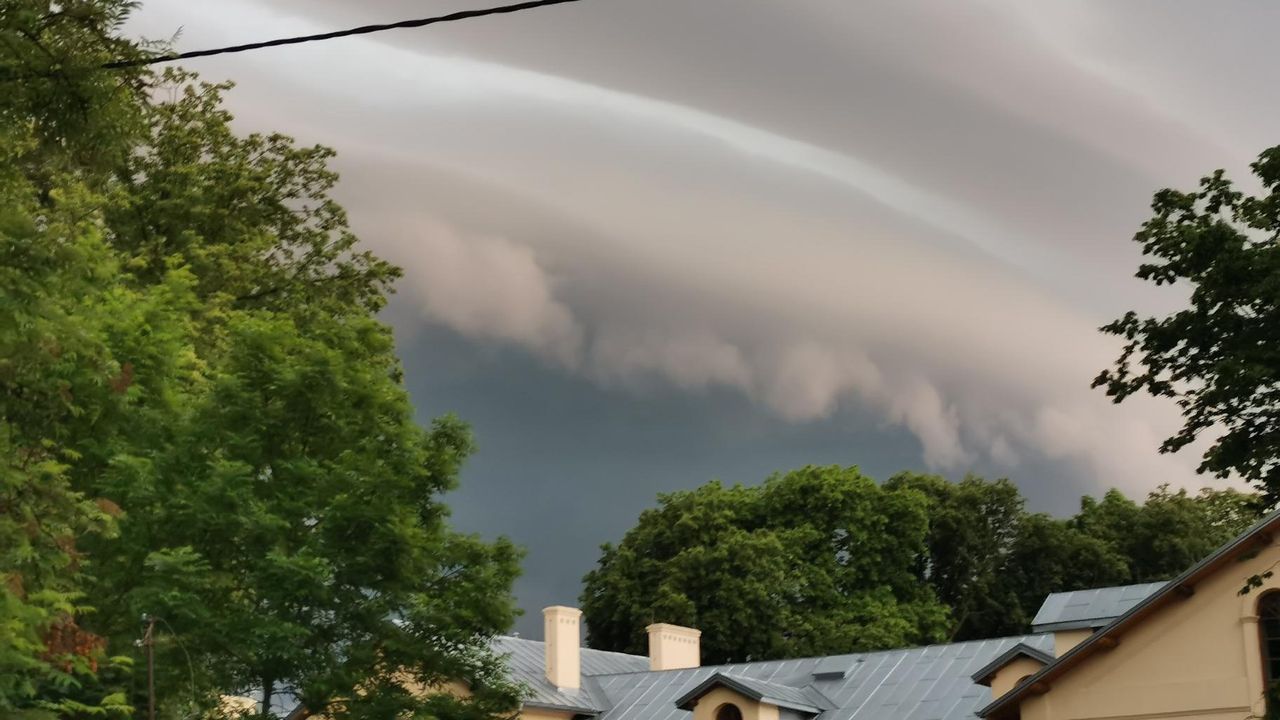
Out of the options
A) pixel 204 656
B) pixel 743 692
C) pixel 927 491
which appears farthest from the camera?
pixel 927 491

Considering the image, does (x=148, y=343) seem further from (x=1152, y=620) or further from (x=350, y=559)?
(x=1152, y=620)

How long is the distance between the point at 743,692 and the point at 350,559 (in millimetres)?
13283

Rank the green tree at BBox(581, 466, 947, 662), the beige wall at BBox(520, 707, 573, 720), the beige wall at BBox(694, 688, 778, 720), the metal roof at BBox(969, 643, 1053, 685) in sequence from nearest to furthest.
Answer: the metal roof at BBox(969, 643, 1053, 685)
the beige wall at BBox(694, 688, 778, 720)
the beige wall at BBox(520, 707, 573, 720)
the green tree at BBox(581, 466, 947, 662)

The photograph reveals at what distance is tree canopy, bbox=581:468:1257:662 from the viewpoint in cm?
5756

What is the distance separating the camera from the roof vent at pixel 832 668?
3712 centimetres

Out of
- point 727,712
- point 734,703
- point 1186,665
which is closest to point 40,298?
point 1186,665

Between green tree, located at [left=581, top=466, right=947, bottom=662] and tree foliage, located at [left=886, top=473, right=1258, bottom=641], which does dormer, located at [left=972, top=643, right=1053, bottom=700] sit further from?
tree foliage, located at [left=886, top=473, right=1258, bottom=641]

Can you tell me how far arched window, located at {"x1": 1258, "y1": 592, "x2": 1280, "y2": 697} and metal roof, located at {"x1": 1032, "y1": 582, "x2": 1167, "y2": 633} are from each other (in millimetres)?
4369

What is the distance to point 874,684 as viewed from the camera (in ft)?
118

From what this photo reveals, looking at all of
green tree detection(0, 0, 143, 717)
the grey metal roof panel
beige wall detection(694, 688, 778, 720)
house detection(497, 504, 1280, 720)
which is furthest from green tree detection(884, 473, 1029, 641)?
green tree detection(0, 0, 143, 717)

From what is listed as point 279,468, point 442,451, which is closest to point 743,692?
point 442,451

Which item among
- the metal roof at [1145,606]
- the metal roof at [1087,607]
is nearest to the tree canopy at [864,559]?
the metal roof at [1087,607]

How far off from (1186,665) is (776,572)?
31.3m

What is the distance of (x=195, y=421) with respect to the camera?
918 inches
